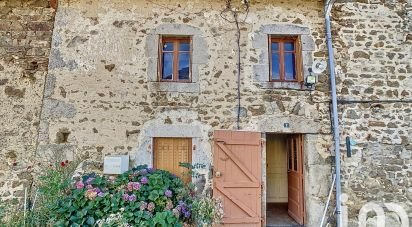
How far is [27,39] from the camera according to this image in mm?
5875

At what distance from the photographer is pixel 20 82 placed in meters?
5.74

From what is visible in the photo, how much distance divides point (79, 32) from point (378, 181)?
19.6ft

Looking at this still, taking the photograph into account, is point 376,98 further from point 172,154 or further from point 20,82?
point 20,82

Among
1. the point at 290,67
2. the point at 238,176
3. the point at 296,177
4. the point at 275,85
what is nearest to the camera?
the point at 238,176

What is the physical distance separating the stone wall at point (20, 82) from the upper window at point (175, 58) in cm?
210

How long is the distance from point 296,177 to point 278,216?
92 cm

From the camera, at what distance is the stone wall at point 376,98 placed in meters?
5.63

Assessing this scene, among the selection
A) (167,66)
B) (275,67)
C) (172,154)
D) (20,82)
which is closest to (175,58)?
(167,66)

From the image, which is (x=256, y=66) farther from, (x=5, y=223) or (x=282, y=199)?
(x=5, y=223)

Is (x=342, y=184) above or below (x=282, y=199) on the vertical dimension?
above

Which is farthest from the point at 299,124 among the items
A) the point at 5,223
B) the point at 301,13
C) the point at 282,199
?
the point at 5,223

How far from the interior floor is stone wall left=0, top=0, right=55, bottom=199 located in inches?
175

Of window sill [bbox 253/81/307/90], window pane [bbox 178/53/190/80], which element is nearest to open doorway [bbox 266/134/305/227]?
window sill [bbox 253/81/307/90]

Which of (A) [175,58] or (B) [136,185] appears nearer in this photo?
(B) [136,185]
